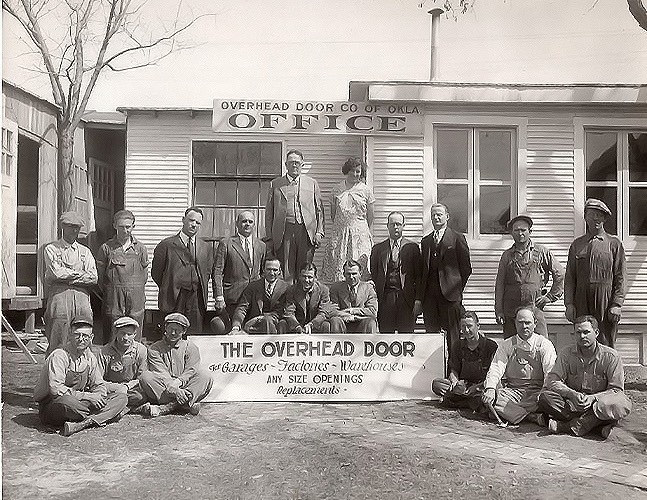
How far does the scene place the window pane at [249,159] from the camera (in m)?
10.5

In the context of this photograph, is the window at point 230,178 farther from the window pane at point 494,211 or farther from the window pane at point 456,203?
the window pane at point 494,211

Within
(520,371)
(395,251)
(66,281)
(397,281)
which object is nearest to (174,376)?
(66,281)

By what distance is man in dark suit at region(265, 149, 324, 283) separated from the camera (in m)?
7.05

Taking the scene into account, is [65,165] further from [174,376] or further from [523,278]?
[523,278]

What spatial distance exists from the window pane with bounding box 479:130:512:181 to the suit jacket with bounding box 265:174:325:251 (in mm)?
2548

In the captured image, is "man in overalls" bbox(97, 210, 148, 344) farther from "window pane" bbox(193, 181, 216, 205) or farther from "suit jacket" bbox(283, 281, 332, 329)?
"window pane" bbox(193, 181, 216, 205)

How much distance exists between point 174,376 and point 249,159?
17.4ft

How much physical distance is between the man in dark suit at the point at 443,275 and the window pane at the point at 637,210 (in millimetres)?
3189

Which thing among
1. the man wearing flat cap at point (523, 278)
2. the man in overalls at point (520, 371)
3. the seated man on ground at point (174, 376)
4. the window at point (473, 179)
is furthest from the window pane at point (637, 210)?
the seated man on ground at point (174, 376)

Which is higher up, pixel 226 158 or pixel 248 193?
pixel 226 158

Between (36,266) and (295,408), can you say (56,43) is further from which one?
(295,408)

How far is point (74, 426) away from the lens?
5152 millimetres

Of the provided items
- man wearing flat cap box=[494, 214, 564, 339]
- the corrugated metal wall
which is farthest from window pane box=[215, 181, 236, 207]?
man wearing flat cap box=[494, 214, 564, 339]

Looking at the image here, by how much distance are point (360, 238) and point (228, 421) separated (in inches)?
96.5
